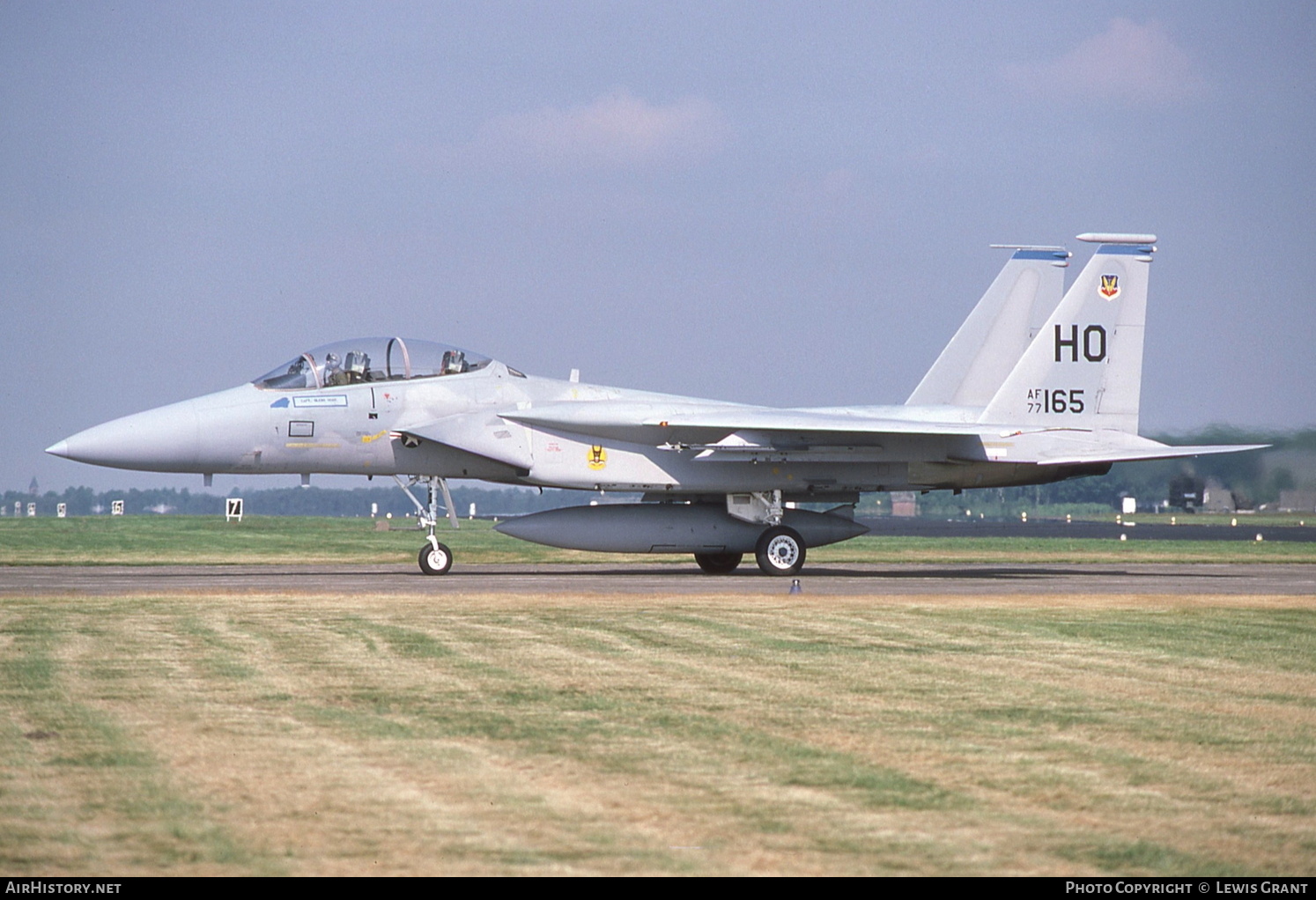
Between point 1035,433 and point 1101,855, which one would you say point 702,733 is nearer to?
point 1101,855

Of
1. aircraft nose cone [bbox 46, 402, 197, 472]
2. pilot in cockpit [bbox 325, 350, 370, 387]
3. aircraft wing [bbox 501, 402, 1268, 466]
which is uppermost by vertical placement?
pilot in cockpit [bbox 325, 350, 370, 387]

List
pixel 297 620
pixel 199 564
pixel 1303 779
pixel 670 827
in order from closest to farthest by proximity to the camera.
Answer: pixel 670 827 → pixel 1303 779 → pixel 297 620 → pixel 199 564

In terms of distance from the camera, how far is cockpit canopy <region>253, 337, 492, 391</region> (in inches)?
811

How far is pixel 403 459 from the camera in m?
21.0

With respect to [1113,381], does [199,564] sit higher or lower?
lower

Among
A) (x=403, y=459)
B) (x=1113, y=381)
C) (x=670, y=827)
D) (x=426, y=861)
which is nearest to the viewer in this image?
(x=426, y=861)

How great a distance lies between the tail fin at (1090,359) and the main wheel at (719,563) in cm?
483

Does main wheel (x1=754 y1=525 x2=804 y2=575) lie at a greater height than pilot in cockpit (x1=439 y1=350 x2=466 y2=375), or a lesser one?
lesser

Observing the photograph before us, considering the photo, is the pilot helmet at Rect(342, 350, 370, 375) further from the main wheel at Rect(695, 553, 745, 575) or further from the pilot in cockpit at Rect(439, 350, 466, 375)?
the main wheel at Rect(695, 553, 745, 575)

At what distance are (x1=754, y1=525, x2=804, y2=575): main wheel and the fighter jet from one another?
0.02 meters

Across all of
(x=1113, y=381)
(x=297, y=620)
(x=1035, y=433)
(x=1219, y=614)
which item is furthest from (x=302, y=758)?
(x=1113, y=381)

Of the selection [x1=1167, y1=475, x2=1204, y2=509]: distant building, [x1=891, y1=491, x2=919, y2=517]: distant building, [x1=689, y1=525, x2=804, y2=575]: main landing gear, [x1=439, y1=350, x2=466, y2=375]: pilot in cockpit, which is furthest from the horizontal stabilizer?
[x1=891, y1=491, x2=919, y2=517]: distant building

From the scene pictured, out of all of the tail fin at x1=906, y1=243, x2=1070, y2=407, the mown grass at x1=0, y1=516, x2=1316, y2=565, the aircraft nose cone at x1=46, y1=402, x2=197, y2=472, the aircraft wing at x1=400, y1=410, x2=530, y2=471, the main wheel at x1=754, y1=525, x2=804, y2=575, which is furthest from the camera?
the mown grass at x1=0, y1=516, x2=1316, y2=565
